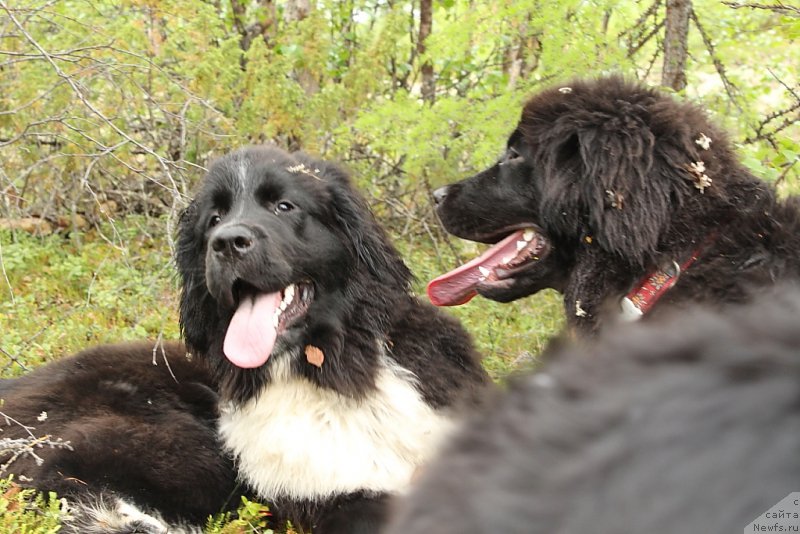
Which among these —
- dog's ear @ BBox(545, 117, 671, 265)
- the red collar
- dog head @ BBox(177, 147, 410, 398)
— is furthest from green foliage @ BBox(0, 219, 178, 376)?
the red collar

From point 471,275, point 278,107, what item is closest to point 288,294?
point 471,275

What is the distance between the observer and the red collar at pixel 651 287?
3.07 metres

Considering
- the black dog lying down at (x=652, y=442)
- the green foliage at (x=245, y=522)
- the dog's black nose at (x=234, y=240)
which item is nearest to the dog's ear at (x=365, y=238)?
the dog's black nose at (x=234, y=240)

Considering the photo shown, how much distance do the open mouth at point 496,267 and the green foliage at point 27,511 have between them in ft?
6.48

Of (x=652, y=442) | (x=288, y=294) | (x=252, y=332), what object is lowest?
(x=252, y=332)

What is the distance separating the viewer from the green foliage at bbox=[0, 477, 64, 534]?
3359 mm

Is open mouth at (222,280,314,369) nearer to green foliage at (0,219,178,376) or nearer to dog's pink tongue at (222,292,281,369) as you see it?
dog's pink tongue at (222,292,281,369)

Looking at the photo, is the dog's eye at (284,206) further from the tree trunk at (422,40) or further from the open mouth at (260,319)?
the tree trunk at (422,40)

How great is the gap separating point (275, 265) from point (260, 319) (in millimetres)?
281

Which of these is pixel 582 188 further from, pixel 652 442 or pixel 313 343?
pixel 652 442

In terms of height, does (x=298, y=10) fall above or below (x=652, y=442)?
below

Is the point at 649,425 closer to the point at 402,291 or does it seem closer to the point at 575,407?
the point at 575,407

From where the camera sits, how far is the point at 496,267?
3.80m

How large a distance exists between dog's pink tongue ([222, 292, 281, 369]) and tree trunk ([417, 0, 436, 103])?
3711 millimetres
